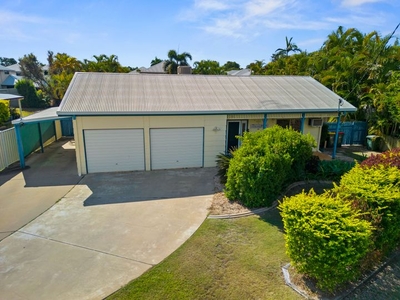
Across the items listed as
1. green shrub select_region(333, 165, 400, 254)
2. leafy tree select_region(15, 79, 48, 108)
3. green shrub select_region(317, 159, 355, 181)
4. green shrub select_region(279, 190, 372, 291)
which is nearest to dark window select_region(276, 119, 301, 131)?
green shrub select_region(317, 159, 355, 181)

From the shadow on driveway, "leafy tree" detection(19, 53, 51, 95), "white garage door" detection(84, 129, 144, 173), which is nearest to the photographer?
the shadow on driveway

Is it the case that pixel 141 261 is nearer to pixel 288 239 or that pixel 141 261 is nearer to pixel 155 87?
pixel 288 239

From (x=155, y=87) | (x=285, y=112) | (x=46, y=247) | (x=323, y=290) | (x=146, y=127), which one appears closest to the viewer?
(x=323, y=290)

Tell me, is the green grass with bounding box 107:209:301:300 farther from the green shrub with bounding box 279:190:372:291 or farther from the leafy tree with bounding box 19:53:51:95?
the leafy tree with bounding box 19:53:51:95

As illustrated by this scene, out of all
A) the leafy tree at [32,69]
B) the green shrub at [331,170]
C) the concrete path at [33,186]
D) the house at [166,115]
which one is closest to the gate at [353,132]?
the house at [166,115]

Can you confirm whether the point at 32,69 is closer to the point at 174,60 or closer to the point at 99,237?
the point at 174,60

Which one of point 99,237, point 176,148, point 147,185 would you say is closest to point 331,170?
point 176,148

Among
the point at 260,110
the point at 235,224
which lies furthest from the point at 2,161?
the point at 260,110
